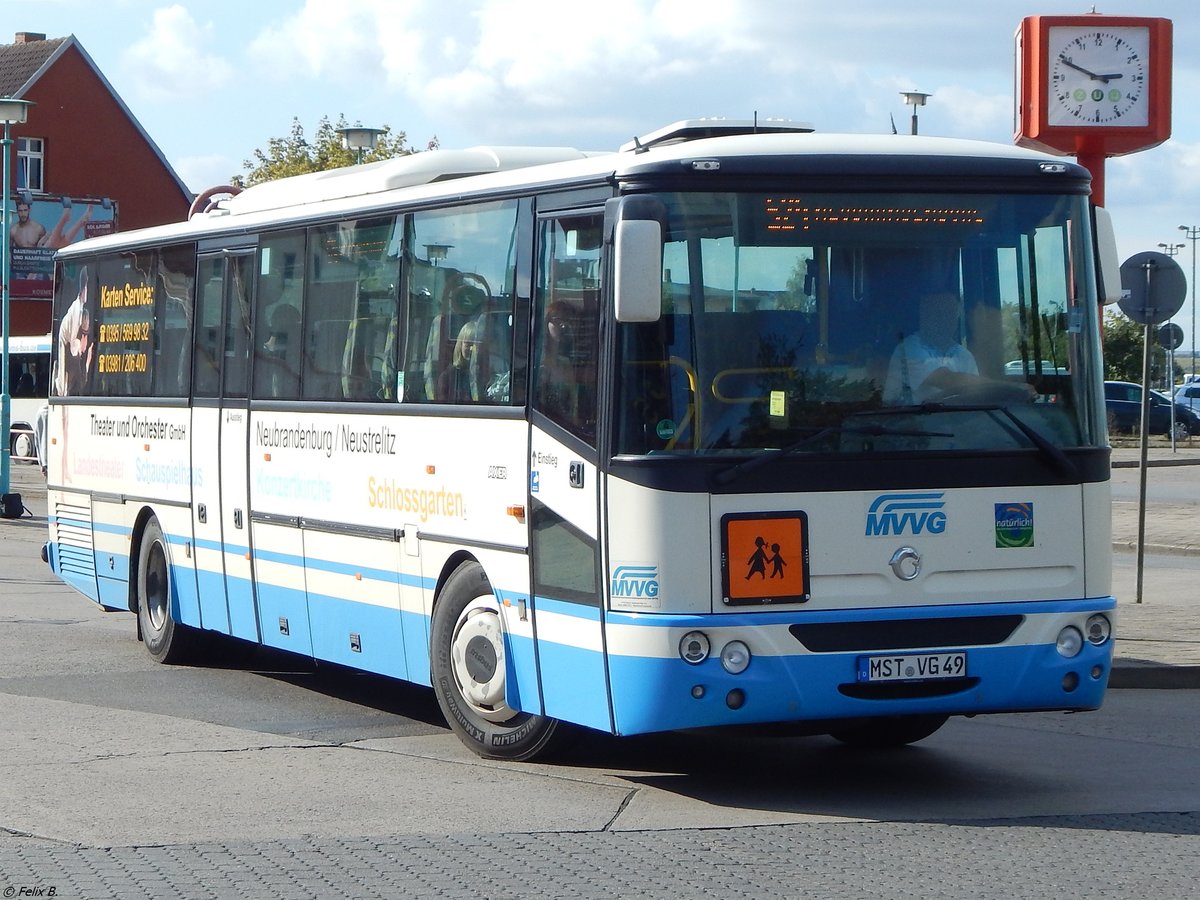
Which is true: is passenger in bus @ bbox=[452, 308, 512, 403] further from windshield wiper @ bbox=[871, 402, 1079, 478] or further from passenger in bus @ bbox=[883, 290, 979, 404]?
windshield wiper @ bbox=[871, 402, 1079, 478]

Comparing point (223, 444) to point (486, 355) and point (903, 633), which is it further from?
point (903, 633)

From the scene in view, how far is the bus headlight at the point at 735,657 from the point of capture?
27.2ft

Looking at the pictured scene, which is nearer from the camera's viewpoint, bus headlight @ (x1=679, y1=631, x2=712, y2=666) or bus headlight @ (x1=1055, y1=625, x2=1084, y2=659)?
bus headlight @ (x1=679, y1=631, x2=712, y2=666)

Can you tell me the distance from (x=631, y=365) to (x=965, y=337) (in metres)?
1.50

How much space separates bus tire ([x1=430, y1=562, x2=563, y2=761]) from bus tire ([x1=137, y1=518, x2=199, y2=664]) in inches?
160

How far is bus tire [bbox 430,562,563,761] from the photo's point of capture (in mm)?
9523

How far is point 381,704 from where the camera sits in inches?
465

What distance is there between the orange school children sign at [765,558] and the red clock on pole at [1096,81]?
15102mm

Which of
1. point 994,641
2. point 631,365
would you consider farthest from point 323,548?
point 994,641

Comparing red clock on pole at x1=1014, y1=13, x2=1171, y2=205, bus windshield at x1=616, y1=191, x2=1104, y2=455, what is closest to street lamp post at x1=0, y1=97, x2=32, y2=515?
red clock on pole at x1=1014, y1=13, x2=1171, y2=205

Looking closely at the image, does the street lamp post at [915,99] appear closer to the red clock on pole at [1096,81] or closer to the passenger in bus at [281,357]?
the red clock on pole at [1096,81]

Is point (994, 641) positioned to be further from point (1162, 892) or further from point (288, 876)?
point (288, 876)

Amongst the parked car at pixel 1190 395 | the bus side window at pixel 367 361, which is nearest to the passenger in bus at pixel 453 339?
the bus side window at pixel 367 361

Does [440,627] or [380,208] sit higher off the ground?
[380,208]
